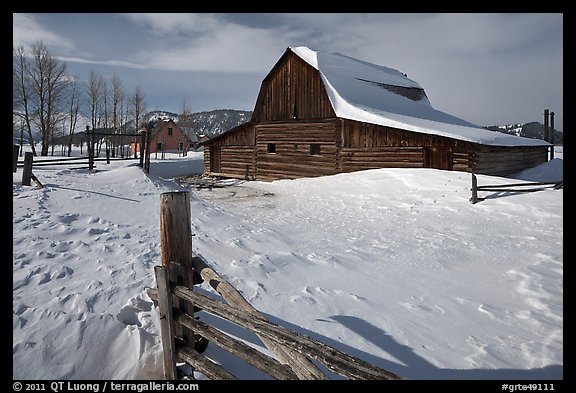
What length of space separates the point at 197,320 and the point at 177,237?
83 centimetres

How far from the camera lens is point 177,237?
3.28 metres

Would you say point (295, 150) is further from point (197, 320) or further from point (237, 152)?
point (197, 320)

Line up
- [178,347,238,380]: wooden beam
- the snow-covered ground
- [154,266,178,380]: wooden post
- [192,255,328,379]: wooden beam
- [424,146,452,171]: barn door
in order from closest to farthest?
[192,255,328,379]: wooden beam, [178,347,238,380]: wooden beam, [154,266,178,380]: wooden post, the snow-covered ground, [424,146,452,171]: barn door

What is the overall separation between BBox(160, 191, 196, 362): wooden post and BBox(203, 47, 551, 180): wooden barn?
1468 centimetres

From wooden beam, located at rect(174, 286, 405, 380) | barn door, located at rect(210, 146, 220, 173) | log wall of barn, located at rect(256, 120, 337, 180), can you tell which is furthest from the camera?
barn door, located at rect(210, 146, 220, 173)

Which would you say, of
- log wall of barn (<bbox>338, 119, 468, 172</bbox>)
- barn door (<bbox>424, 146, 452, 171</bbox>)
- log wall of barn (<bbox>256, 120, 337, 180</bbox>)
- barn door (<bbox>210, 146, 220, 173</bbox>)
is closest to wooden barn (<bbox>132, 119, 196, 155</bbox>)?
barn door (<bbox>210, 146, 220, 173</bbox>)

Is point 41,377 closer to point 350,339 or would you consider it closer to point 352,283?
point 350,339

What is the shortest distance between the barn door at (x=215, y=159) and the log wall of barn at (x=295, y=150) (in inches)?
163

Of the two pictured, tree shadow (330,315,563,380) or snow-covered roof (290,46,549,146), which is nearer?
tree shadow (330,315,563,380)

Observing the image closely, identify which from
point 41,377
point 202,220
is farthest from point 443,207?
point 41,377

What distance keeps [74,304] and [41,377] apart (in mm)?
981

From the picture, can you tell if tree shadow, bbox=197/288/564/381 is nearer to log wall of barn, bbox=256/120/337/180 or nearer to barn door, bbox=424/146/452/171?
barn door, bbox=424/146/452/171

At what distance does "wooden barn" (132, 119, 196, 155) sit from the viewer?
A: 5997 centimetres
